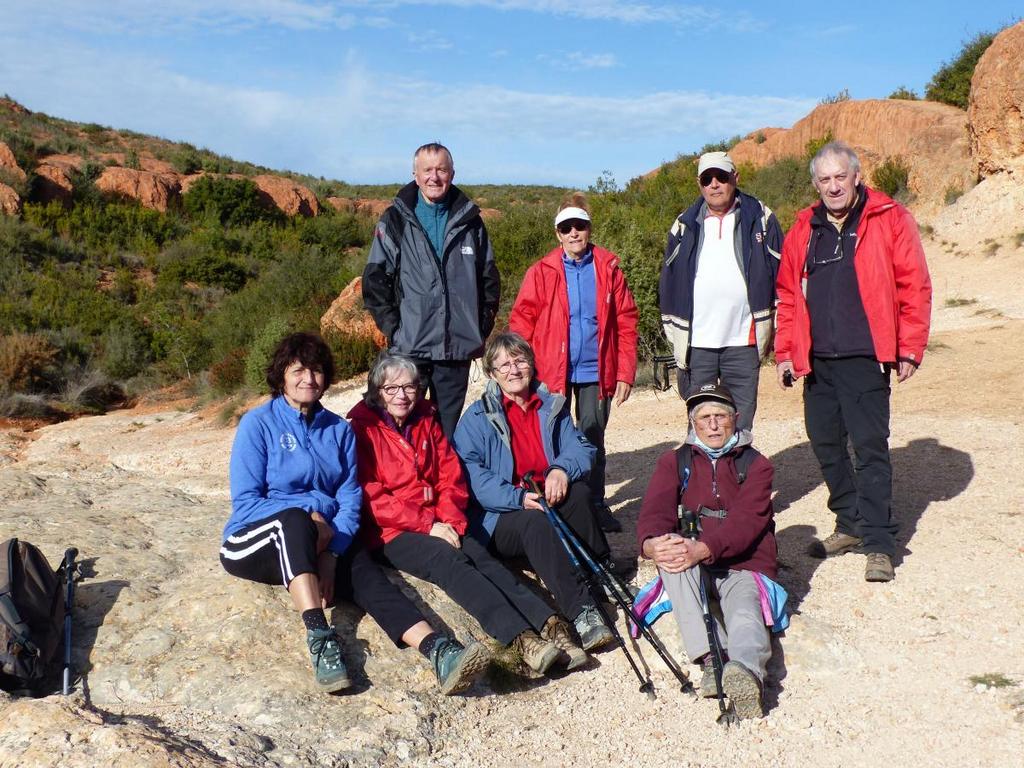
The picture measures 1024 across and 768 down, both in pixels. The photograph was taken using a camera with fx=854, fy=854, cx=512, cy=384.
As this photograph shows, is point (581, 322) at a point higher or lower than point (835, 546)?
higher

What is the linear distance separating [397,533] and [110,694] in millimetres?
1310

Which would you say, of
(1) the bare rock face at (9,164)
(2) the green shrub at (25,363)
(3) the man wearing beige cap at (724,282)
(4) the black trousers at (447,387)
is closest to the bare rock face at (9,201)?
(1) the bare rock face at (9,164)

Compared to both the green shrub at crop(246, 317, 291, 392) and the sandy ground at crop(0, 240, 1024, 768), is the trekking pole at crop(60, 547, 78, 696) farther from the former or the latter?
the green shrub at crop(246, 317, 291, 392)

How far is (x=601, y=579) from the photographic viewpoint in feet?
12.7

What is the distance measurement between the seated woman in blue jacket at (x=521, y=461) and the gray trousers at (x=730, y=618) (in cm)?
48

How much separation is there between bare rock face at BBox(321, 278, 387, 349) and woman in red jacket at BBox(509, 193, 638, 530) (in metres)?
8.78

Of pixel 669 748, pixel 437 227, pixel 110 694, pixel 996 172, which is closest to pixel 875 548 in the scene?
pixel 669 748

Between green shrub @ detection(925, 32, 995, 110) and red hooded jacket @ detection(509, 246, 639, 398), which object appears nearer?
red hooded jacket @ detection(509, 246, 639, 398)

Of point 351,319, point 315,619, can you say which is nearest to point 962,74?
point 351,319

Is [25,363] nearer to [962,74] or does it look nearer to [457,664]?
[457,664]

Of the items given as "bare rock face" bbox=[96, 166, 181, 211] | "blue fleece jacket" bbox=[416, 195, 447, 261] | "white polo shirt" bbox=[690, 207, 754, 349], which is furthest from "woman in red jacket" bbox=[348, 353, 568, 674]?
"bare rock face" bbox=[96, 166, 181, 211]

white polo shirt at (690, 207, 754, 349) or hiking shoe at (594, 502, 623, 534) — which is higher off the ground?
white polo shirt at (690, 207, 754, 349)

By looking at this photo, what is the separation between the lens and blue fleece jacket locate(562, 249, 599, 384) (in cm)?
488

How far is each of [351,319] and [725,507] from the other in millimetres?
11360
